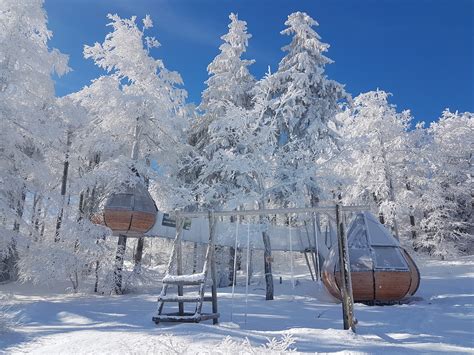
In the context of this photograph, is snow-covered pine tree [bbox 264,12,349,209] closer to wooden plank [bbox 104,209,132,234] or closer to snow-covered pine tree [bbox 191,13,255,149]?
snow-covered pine tree [bbox 191,13,255,149]

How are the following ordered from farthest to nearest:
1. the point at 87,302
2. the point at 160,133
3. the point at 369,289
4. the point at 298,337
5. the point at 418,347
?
1. the point at 160,133
2. the point at 87,302
3. the point at 369,289
4. the point at 298,337
5. the point at 418,347

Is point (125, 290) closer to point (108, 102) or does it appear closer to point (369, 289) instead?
point (108, 102)

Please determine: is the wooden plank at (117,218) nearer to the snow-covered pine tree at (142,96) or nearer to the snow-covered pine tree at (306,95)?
the snow-covered pine tree at (142,96)

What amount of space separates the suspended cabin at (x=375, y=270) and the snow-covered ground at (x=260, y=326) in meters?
0.71

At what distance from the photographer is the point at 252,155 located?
13.7 metres

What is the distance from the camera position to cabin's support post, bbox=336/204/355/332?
295 inches

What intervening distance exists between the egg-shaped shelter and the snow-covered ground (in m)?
2.45

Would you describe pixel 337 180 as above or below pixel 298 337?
above

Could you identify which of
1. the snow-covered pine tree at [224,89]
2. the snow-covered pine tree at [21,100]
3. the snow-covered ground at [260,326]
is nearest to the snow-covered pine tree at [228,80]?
the snow-covered pine tree at [224,89]

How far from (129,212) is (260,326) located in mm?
7530

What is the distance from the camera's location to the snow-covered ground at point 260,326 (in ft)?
18.2

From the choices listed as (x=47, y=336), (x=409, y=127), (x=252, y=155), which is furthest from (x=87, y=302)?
(x=409, y=127)

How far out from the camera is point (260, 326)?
8.47 meters

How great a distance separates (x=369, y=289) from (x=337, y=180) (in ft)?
13.8
